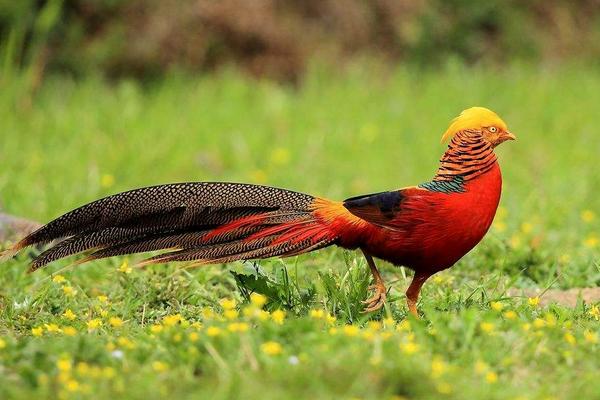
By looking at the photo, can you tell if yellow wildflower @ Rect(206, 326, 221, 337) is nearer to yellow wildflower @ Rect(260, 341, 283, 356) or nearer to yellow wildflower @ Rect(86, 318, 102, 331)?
yellow wildflower @ Rect(260, 341, 283, 356)

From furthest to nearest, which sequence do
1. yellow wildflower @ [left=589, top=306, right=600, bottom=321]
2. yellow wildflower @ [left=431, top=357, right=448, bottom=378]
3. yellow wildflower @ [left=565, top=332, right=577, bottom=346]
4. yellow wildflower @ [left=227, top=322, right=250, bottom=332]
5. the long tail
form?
yellow wildflower @ [left=589, top=306, right=600, bottom=321] → the long tail → yellow wildflower @ [left=565, top=332, right=577, bottom=346] → yellow wildflower @ [left=227, top=322, right=250, bottom=332] → yellow wildflower @ [left=431, top=357, right=448, bottom=378]

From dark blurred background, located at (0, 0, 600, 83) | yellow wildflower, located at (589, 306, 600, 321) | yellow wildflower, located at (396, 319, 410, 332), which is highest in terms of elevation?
dark blurred background, located at (0, 0, 600, 83)

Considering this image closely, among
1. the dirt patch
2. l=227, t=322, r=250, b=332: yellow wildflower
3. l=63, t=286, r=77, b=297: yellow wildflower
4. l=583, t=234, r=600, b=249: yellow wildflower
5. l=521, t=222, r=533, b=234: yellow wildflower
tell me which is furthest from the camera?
l=521, t=222, r=533, b=234: yellow wildflower

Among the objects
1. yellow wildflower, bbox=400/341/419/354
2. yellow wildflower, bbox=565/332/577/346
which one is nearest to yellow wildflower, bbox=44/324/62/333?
yellow wildflower, bbox=400/341/419/354

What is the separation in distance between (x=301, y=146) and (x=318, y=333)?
5022 mm

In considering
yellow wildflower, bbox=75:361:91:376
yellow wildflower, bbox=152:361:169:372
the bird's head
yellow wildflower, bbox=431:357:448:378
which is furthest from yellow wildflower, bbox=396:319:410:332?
yellow wildflower, bbox=75:361:91:376

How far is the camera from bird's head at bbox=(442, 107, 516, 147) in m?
4.37

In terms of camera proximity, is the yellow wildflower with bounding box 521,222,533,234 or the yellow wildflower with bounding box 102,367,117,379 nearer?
the yellow wildflower with bounding box 102,367,117,379

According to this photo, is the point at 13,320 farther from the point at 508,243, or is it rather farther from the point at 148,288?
the point at 508,243

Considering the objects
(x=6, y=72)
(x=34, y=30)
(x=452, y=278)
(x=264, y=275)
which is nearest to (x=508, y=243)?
(x=452, y=278)

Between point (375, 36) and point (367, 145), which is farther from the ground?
point (375, 36)

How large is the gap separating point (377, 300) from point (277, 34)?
21.1 ft

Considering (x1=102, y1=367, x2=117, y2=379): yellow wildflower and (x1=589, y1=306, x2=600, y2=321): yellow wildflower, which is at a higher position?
(x1=102, y1=367, x2=117, y2=379): yellow wildflower

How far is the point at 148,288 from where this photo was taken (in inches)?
198
